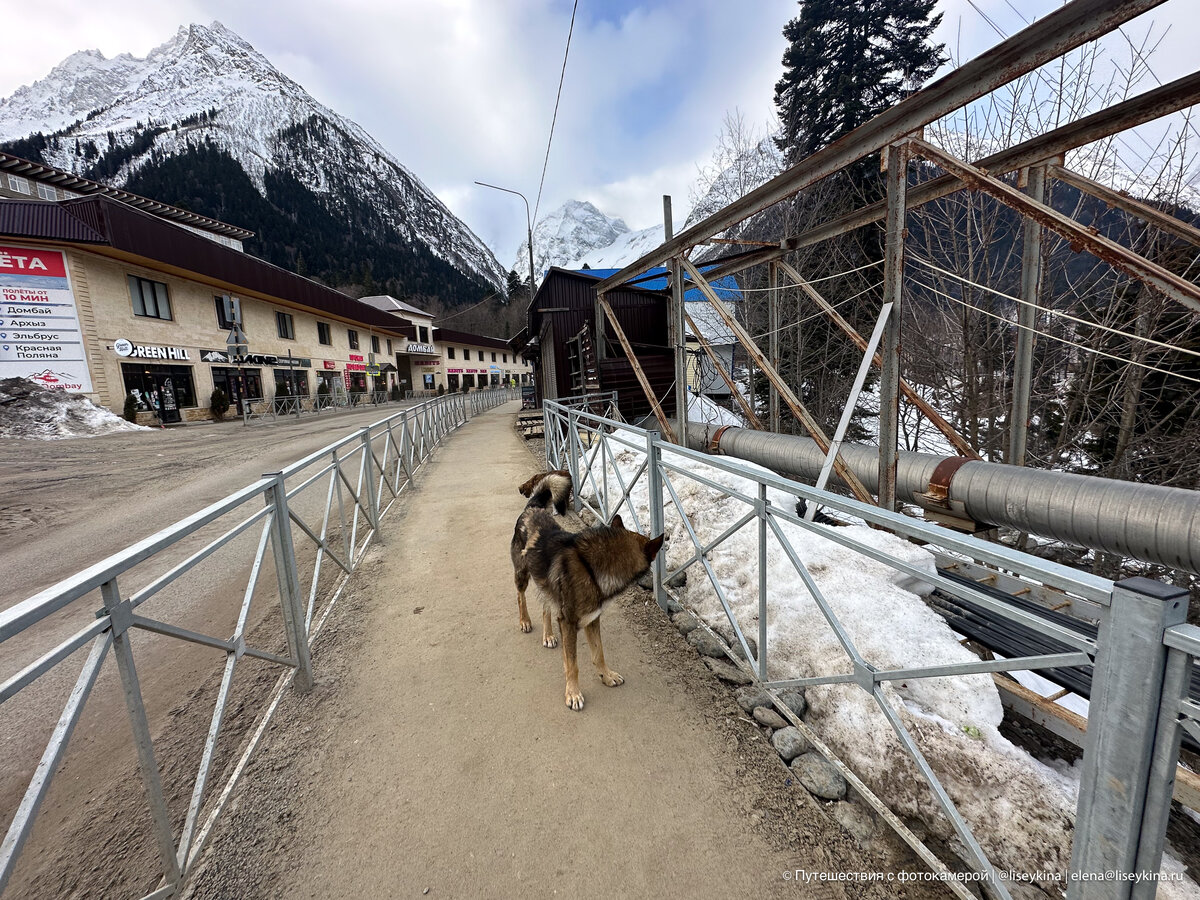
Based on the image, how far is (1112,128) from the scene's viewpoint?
10.4ft

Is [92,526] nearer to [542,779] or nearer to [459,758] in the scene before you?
[459,758]

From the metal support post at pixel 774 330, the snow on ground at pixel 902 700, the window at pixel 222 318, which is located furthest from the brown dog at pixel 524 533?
the window at pixel 222 318

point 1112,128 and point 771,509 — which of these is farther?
point 1112,128

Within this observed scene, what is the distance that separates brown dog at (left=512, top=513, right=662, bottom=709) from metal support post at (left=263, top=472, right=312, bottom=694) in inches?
53.3

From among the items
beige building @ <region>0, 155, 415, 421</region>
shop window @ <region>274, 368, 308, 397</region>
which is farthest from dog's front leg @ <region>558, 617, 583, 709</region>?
shop window @ <region>274, 368, 308, 397</region>

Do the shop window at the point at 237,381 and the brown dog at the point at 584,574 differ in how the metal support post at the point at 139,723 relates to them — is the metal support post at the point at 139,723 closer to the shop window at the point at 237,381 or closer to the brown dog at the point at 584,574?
the brown dog at the point at 584,574

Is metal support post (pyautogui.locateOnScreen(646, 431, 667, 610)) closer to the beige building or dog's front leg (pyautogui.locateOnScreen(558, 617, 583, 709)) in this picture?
dog's front leg (pyautogui.locateOnScreen(558, 617, 583, 709))

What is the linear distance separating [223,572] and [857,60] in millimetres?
16273

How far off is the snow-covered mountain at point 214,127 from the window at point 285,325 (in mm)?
48145

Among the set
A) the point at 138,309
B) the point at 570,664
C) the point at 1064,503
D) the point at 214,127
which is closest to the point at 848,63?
the point at 1064,503

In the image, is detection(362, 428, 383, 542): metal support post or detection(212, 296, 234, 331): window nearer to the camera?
detection(362, 428, 383, 542): metal support post

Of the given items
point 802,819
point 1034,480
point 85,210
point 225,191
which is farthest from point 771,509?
point 225,191

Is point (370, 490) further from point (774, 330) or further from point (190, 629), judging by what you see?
point (774, 330)

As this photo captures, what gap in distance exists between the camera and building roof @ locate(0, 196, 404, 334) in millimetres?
15023
